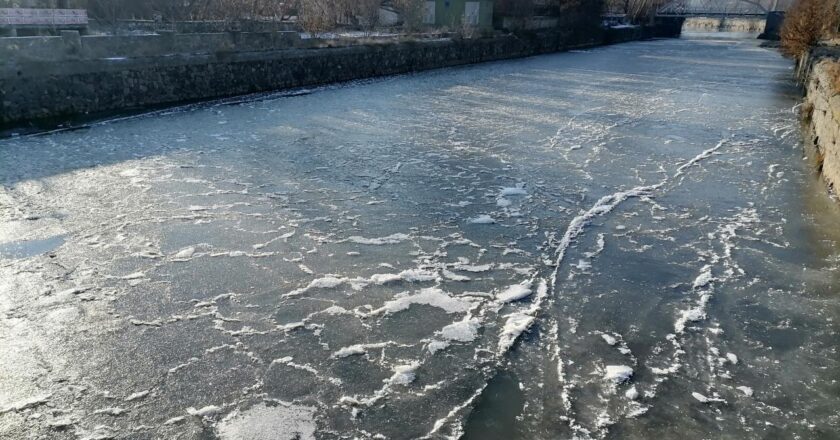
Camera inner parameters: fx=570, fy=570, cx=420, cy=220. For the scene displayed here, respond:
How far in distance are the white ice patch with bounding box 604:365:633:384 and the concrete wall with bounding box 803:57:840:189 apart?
6116 millimetres

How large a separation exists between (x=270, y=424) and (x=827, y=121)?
1098 centimetres

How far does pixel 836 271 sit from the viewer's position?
5.75 metres

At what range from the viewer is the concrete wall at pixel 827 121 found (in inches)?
340

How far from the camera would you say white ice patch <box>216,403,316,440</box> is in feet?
11.4

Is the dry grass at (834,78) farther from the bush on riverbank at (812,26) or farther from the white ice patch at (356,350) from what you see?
the white ice patch at (356,350)

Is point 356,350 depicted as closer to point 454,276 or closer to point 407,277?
point 407,277

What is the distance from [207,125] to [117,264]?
7.41 meters

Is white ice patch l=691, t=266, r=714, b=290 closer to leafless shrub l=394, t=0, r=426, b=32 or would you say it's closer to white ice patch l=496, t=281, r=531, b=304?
white ice patch l=496, t=281, r=531, b=304

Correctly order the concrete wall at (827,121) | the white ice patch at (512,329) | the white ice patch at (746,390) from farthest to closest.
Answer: the concrete wall at (827,121) < the white ice patch at (512,329) < the white ice patch at (746,390)

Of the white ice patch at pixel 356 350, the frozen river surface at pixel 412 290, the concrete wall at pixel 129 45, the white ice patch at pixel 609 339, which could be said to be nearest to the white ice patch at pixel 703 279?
the frozen river surface at pixel 412 290

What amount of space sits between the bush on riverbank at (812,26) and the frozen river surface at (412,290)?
16.3 metres

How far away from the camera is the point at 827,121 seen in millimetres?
10188

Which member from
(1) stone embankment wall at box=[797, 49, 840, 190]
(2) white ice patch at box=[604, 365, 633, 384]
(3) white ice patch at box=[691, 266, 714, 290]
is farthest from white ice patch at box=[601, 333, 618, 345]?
(1) stone embankment wall at box=[797, 49, 840, 190]

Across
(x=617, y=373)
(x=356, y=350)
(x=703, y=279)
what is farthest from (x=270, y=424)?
(x=703, y=279)
